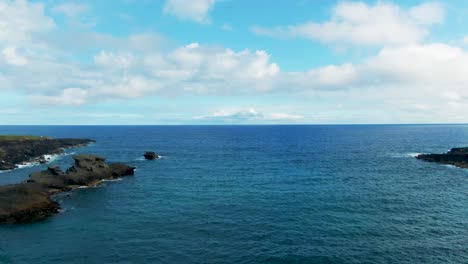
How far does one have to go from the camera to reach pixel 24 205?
64.6 m

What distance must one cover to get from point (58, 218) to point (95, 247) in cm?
1836

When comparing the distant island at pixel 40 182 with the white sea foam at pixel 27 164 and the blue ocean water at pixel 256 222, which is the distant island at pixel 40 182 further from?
the blue ocean water at pixel 256 222

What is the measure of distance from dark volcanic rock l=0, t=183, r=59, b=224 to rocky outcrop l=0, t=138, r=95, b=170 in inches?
2177

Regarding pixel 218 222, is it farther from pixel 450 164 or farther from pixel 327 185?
pixel 450 164

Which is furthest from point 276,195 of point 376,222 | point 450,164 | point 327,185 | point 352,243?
point 450,164

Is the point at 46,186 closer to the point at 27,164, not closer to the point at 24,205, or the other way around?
the point at 24,205

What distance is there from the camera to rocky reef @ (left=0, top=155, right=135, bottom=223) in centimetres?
6241

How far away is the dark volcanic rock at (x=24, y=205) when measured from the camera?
60875 millimetres

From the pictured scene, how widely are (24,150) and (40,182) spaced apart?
77.5m

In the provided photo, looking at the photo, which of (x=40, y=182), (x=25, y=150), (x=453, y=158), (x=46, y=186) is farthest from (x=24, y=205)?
(x=453, y=158)

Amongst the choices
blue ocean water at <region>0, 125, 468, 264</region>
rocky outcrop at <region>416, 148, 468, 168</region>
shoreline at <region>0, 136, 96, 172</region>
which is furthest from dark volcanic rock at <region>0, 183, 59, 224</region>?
rocky outcrop at <region>416, 148, 468, 168</region>

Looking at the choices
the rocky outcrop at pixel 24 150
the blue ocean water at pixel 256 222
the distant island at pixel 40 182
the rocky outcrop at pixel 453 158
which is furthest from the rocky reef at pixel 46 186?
the rocky outcrop at pixel 453 158

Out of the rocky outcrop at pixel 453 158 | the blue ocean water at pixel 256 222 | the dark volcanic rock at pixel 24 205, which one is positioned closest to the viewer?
the blue ocean water at pixel 256 222

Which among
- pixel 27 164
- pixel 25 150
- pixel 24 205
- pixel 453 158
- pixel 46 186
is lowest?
pixel 24 205
